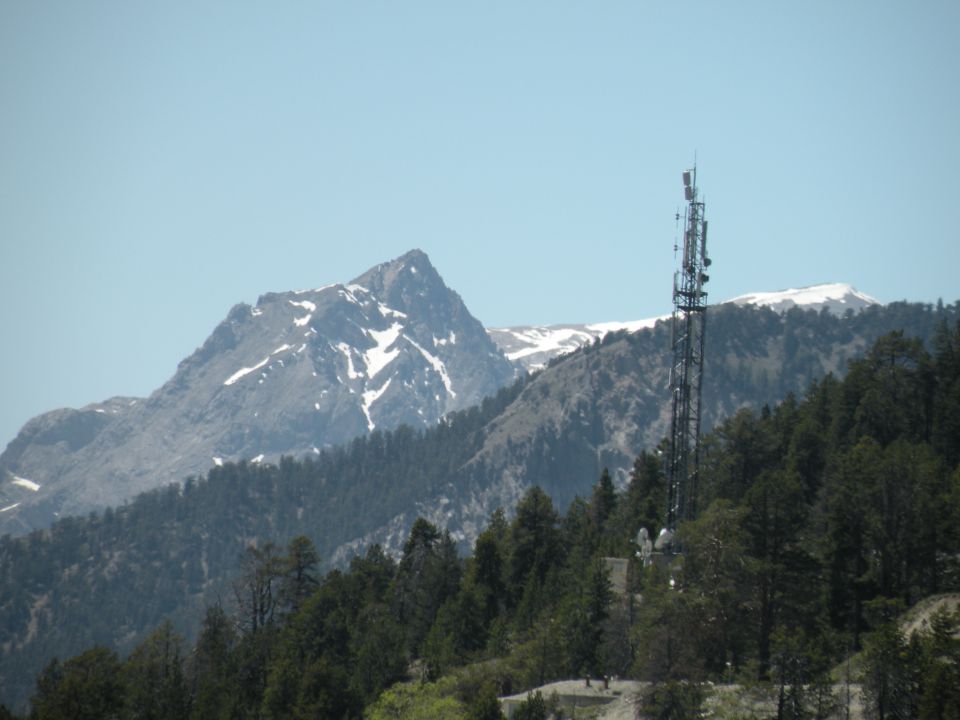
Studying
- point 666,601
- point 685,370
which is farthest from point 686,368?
point 666,601

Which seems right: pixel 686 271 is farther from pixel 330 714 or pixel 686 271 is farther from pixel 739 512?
pixel 330 714

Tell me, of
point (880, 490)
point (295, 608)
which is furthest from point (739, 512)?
point (295, 608)

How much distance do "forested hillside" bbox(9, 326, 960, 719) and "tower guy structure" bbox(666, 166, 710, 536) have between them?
17.9 ft

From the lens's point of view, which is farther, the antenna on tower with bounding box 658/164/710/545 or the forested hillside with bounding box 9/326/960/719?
the antenna on tower with bounding box 658/164/710/545

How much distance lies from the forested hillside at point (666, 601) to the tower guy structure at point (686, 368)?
5442 mm

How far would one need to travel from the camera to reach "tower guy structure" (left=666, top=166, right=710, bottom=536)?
82500mm

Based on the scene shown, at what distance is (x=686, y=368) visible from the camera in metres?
82.8

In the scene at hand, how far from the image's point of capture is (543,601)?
84.8m

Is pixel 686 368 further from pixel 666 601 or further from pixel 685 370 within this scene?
pixel 666 601

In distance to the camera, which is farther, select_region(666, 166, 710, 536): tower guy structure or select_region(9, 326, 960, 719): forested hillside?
select_region(666, 166, 710, 536): tower guy structure

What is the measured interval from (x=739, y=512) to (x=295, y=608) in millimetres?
47918

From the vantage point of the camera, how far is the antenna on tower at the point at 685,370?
270 ft

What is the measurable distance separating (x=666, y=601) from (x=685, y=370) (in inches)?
849

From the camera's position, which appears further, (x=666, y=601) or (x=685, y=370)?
(x=685, y=370)
